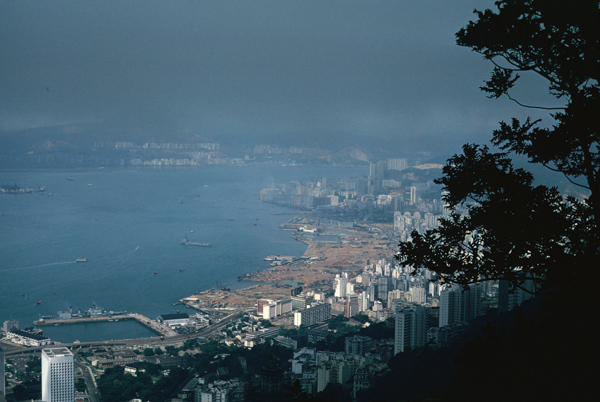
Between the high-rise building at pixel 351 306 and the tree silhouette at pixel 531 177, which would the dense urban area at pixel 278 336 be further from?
the tree silhouette at pixel 531 177

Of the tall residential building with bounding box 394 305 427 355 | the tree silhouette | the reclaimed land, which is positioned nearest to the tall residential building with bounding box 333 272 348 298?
the reclaimed land

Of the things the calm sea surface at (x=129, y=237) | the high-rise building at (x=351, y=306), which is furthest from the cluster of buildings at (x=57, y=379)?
the high-rise building at (x=351, y=306)

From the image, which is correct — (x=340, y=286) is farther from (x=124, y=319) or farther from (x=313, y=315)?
(x=124, y=319)

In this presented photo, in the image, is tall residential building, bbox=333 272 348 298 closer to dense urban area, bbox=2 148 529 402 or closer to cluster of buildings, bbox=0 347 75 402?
dense urban area, bbox=2 148 529 402

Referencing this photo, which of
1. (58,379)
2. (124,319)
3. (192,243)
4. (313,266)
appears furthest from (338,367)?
(192,243)

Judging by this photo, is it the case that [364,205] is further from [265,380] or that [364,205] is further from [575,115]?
[575,115]
